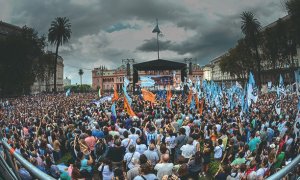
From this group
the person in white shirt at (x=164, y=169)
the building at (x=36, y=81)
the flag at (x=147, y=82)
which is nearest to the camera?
the person in white shirt at (x=164, y=169)

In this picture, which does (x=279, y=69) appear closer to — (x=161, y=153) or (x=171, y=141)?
(x=171, y=141)

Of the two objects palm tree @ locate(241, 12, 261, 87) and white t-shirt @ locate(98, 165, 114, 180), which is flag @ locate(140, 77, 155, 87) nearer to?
palm tree @ locate(241, 12, 261, 87)

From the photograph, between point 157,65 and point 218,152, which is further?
point 157,65

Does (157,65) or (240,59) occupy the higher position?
(240,59)

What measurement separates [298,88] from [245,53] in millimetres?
55608

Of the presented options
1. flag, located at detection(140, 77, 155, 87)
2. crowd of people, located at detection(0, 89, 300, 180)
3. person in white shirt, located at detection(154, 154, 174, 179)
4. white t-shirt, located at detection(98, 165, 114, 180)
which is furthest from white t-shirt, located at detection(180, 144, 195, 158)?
flag, located at detection(140, 77, 155, 87)

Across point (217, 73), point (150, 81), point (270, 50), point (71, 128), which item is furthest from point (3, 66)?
point (217, 73)

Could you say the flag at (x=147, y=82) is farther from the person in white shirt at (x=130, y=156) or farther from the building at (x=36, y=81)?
the person in white shirt at (x=130, y=156)

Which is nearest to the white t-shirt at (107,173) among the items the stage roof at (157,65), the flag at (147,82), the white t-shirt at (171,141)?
the white t-shirt at (171,141)

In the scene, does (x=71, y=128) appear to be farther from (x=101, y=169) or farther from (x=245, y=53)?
(x=245, y=53)

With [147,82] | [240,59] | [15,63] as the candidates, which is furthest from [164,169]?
[240,59]

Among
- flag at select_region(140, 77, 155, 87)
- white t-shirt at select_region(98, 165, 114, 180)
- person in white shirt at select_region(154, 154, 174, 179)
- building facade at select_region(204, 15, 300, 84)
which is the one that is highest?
building facade at select_region(204, 15, 300, 84)

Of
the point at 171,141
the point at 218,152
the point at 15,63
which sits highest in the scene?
the point at 15,63

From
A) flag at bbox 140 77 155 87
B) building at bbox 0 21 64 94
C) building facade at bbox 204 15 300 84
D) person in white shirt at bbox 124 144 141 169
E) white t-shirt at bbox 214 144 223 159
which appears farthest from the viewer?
building at bbox 0 21 64 94
